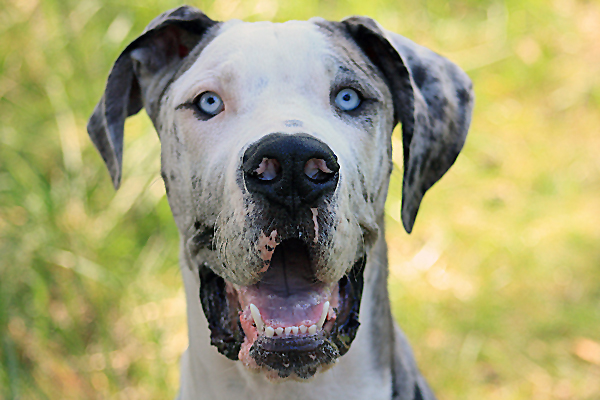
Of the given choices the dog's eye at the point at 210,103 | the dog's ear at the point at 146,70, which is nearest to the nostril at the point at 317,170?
the dog's eye at the point at 210,103

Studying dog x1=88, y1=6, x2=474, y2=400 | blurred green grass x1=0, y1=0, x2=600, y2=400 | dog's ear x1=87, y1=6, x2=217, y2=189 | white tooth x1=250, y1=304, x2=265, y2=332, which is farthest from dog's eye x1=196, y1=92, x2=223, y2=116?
blurred green grass x1=0, y1=0, x2=600, y2=400

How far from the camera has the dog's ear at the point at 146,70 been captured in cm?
236

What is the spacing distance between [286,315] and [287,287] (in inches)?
3.7

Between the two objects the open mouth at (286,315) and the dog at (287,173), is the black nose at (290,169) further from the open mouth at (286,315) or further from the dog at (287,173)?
the open mouth at (286,315)

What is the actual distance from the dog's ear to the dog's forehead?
0.17 meters

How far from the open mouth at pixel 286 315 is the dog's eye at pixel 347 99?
0.53 m

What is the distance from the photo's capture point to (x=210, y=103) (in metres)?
2.12

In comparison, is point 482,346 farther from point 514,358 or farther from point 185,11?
point 185,11

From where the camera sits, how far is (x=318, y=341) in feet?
6.30

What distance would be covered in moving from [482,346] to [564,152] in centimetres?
239

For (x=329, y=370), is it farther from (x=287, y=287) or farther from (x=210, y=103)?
(x=210, y=103)

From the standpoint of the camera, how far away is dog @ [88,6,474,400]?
179 cm

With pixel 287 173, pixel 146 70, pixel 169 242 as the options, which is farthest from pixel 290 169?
pixel 169 242

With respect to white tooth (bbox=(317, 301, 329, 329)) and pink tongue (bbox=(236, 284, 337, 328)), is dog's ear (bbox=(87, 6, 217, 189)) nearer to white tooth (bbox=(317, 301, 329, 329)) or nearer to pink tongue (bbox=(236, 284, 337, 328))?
pink tongue (bbox=(236, 284, 337, 328))
